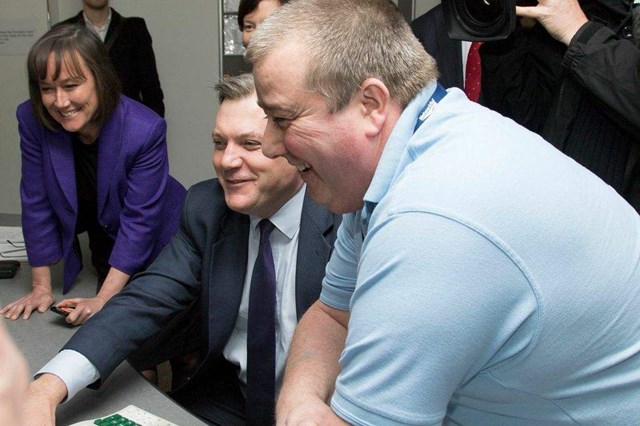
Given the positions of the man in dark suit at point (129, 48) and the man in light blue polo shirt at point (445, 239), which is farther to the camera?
the man in dark suit at point (129, 48)

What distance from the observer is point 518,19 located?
1.67 meters

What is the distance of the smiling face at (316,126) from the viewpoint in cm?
92

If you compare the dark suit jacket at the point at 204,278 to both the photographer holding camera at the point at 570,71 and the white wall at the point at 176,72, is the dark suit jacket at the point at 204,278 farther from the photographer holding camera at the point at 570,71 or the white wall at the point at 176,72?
the white wall at the point at 176,72

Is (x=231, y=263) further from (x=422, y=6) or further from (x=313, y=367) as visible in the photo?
(x=422, y=6)

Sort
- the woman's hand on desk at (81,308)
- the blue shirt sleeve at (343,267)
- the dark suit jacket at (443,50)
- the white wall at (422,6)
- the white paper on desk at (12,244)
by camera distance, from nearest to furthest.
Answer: the blue shirt sleeve at (343,267)
the woman's hand on desk at (81,308)
the dark suit jacket at (443,50)
the white paper on desk at (12,244)
the white wall at (422,6)

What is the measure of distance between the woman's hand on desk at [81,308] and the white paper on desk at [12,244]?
52cm

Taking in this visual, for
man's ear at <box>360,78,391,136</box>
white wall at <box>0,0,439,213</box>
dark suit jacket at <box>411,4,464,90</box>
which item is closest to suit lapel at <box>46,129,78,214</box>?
dark suit jacket at <box>411,4,464,90</box>

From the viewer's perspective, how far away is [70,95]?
6.20 feet

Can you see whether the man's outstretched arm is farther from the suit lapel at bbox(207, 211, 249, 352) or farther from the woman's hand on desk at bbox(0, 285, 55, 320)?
the woman's hand on desk at bbox(0, 285, 55, 320)

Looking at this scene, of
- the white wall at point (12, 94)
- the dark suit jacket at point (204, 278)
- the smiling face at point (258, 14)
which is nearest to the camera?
the dark suit jacket at point (204, 278)

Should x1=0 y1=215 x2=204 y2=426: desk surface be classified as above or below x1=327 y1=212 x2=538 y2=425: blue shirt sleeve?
below

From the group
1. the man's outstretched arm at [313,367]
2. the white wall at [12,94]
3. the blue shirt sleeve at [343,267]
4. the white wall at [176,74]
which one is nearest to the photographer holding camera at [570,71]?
the blue shirt sleeve at [343,267]

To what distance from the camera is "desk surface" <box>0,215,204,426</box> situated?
1.28m

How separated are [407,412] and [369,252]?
0.18 meters
